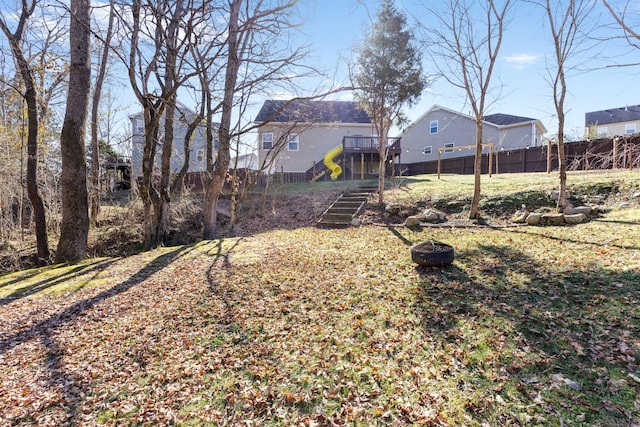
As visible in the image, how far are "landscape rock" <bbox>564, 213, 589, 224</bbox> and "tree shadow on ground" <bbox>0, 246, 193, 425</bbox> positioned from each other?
883 centimetres

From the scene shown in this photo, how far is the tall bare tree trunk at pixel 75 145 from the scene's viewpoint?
6430mm

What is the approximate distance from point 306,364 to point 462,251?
13.4 feet

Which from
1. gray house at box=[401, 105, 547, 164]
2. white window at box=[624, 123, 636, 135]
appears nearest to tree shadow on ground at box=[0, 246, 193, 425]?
gray house at box=[401, 105, 547, 164]

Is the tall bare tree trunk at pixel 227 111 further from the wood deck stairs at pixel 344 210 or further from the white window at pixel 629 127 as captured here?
the white window at pixel 629 127

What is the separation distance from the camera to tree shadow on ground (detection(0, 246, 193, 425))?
2.56 m

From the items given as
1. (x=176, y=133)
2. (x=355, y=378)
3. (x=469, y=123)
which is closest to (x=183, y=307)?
(x=355, y=378)

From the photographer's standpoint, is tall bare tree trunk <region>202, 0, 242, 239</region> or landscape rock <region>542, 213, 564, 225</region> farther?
tall bare tree trunk <region>202, 0, 242, 239</region>

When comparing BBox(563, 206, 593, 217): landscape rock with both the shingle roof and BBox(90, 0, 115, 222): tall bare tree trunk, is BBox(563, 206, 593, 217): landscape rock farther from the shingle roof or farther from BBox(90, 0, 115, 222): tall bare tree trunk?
the shingle roof

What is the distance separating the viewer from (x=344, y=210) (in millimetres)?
11547

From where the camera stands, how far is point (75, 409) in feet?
8.13

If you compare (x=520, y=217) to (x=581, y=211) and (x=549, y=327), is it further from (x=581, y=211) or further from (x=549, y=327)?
(x=549, y=327)

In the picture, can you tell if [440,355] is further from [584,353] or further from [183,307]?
[183,307]

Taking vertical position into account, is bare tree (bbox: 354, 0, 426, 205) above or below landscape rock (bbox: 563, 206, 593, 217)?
above

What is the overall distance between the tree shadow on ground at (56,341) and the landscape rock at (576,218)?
8.83 metres
